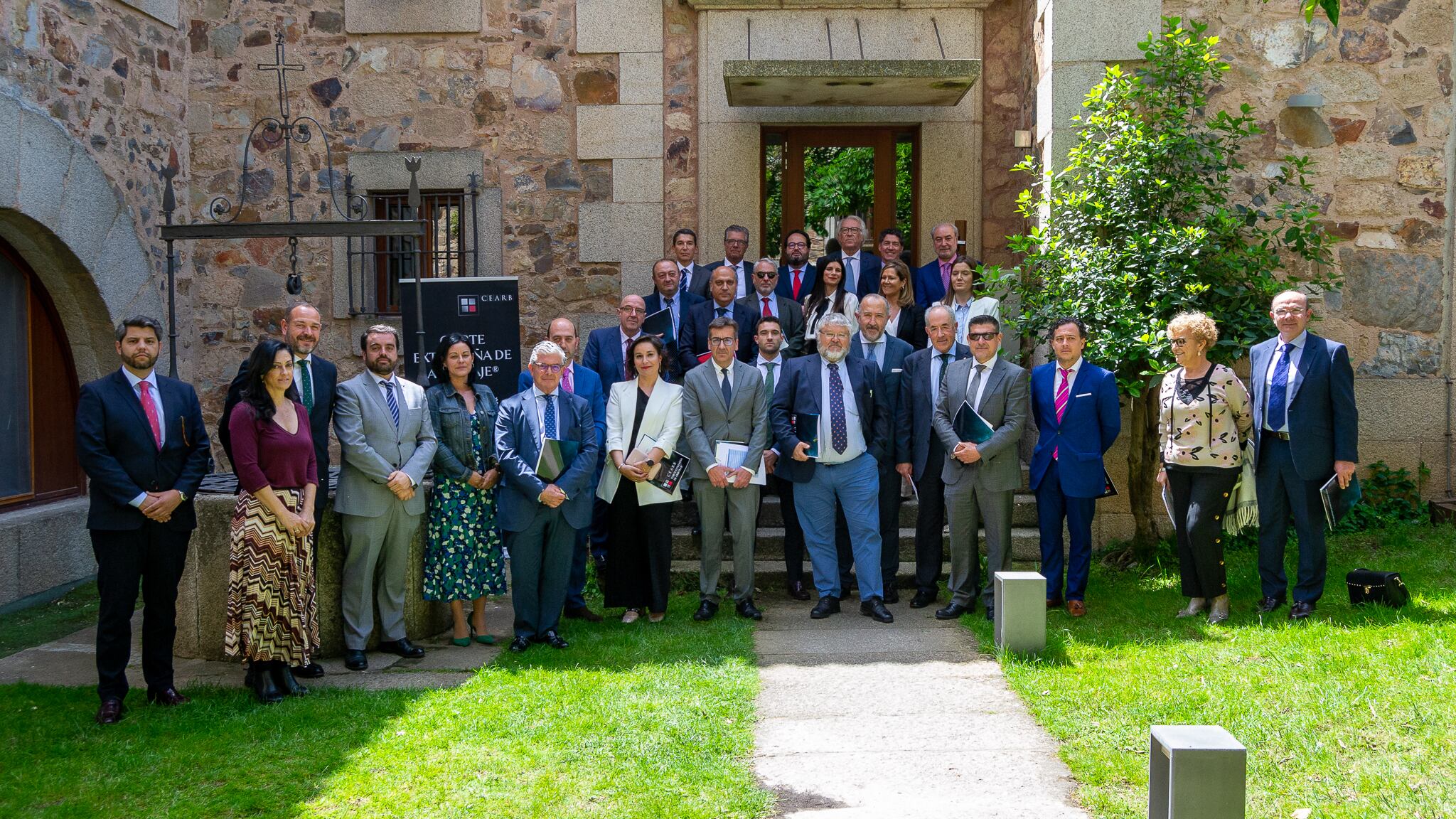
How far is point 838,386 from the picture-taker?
651 centimetres

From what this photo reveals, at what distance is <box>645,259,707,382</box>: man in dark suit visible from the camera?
25.3ft

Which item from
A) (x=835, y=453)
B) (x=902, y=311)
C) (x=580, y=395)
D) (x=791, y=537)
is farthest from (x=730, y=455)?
(x=902, y=311)

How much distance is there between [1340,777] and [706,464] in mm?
3424

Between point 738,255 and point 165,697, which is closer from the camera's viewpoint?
point 165,697

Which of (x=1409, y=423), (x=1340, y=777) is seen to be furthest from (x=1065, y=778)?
(x=1409, y=423)

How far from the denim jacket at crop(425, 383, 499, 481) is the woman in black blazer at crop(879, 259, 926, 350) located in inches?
108

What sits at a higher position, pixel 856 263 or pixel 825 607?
pixel 856 263

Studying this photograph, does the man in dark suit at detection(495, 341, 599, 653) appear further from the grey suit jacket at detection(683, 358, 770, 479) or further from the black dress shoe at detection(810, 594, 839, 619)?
the black dress shoe at detection(810, 594, 839, 619)

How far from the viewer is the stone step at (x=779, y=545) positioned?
7.35 m

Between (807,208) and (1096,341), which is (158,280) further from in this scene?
(1096,341)

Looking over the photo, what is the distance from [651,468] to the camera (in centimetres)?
623

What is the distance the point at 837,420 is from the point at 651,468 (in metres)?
1.06

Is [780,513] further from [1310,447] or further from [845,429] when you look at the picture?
[1310,447]

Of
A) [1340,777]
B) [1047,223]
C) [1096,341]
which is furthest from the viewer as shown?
[1047,223]
